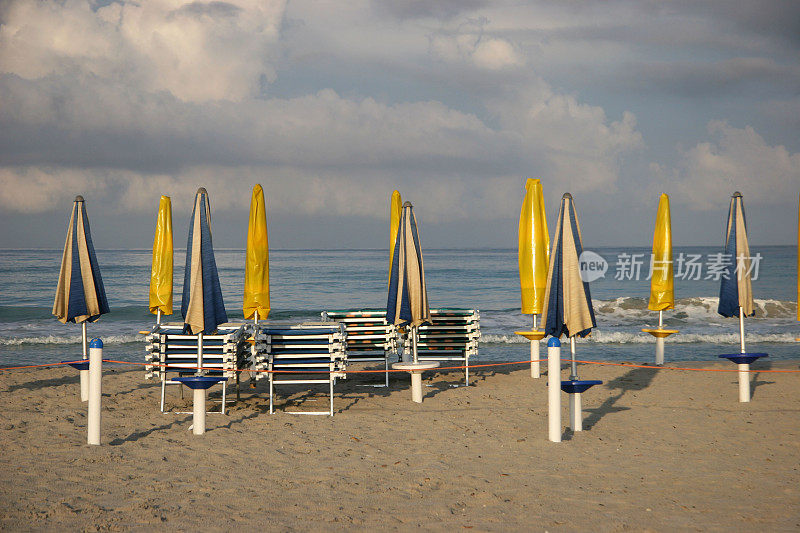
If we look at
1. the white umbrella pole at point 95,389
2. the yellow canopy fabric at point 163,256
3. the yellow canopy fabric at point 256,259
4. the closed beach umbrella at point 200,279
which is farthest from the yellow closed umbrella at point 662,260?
the white umbrella pole at point 95,389

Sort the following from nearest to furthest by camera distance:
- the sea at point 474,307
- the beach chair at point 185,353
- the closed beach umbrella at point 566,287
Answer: the closed beach umbrella at point 566,287
the beach chair at point 185,353
the sea at point 474,307

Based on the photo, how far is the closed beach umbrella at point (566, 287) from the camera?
7227 mm

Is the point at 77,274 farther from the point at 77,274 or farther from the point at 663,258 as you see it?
the point at 663,258

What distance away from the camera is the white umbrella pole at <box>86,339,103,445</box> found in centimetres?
673

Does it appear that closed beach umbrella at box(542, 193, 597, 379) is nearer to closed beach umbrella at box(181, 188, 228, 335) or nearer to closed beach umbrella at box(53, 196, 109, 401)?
closed beach umbrella at box(181, 188, 228, 335)

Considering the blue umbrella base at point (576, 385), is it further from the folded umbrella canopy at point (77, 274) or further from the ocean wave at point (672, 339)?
the ocean wave at point (672, 339)

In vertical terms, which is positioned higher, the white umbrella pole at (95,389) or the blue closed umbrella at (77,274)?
the blue closed umbrella at (77,274)

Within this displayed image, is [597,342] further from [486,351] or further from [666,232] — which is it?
[666,232]

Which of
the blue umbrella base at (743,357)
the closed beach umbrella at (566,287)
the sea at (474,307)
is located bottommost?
the sea at (474,307)

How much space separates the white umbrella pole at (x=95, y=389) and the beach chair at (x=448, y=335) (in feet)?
17.3

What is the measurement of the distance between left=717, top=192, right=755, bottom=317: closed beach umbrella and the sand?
59.1 inches

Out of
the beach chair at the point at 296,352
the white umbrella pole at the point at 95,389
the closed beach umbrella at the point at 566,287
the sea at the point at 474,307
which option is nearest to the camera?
the white umbrella pole at the point at 95,389

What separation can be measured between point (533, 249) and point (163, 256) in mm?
6044

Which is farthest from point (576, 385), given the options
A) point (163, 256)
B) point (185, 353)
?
point (163, 256)
